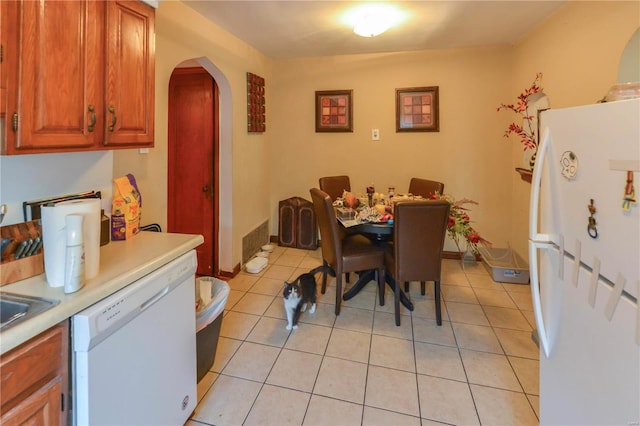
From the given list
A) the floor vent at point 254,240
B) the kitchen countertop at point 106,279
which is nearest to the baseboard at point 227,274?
the floor vent at point 254,240

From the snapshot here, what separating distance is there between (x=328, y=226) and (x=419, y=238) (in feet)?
2.28

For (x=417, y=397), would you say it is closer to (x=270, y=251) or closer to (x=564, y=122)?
(x=564, y=122)

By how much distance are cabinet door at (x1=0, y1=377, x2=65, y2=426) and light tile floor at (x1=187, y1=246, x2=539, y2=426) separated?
2.74 ft

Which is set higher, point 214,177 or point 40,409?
point 214,177

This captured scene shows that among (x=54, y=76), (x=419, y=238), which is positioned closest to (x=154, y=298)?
(x=54, y=76)

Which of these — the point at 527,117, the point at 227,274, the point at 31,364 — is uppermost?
the point at 527,117

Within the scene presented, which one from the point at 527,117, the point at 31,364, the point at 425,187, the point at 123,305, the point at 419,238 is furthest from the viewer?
the point at 425,187

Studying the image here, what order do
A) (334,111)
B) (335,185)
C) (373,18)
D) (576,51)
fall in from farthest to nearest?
(334,111) → (335,185) → (373,18) → (576,51)

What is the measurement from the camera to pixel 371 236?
3.02 metres

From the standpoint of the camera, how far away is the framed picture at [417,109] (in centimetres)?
392

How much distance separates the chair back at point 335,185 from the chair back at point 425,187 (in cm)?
77

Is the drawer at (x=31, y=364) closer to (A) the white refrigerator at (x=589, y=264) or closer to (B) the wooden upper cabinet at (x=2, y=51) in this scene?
(B) the wooden upper cabinet at (x=2, y=51)

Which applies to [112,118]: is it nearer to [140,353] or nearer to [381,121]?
[140,353]

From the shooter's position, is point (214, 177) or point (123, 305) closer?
point (123, 305)
